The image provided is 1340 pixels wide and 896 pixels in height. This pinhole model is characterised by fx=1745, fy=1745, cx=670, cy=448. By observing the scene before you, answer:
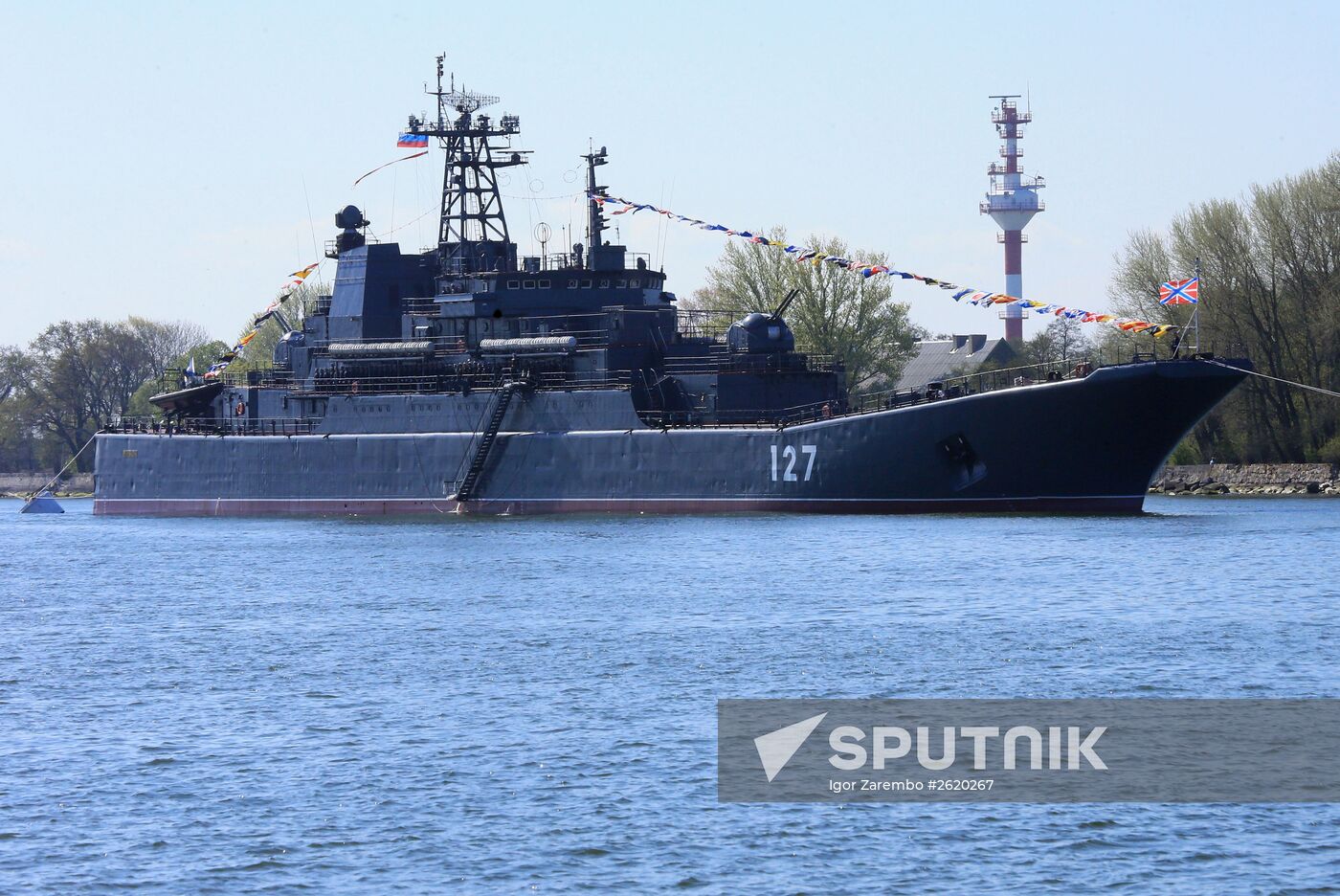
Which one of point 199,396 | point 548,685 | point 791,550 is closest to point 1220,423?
point 791,550

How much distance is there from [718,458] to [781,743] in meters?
29.3

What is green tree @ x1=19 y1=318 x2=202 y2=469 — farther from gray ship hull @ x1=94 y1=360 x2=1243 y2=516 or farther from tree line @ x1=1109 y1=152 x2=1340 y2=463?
tree line @ x1=1109 y1=152 x2=1340 y2=463

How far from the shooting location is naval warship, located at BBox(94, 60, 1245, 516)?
43594 mm

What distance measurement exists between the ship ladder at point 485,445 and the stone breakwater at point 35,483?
59672 mm

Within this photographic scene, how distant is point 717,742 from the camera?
752 inches

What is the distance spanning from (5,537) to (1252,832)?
51904mm

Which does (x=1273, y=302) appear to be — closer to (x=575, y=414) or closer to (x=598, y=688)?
(x=575, y=414)

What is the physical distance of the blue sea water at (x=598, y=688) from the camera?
591 inches

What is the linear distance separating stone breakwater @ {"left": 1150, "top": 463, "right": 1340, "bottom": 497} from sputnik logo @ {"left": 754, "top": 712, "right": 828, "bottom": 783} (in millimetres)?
46645

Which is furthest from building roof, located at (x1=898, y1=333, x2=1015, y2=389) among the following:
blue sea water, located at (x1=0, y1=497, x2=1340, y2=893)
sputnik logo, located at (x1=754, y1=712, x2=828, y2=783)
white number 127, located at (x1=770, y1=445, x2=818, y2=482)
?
sputnik logo, located at (x1=754, y1=712, x2=828, y2=783)

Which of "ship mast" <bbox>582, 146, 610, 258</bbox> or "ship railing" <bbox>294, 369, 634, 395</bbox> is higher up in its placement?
"ship mast" <bbox>582, 146, 610, 258</bbox>

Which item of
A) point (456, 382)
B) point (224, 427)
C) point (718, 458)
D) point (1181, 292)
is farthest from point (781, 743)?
point (224, 427)

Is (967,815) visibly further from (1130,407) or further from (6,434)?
(6,434)

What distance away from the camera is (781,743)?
62.5ft
